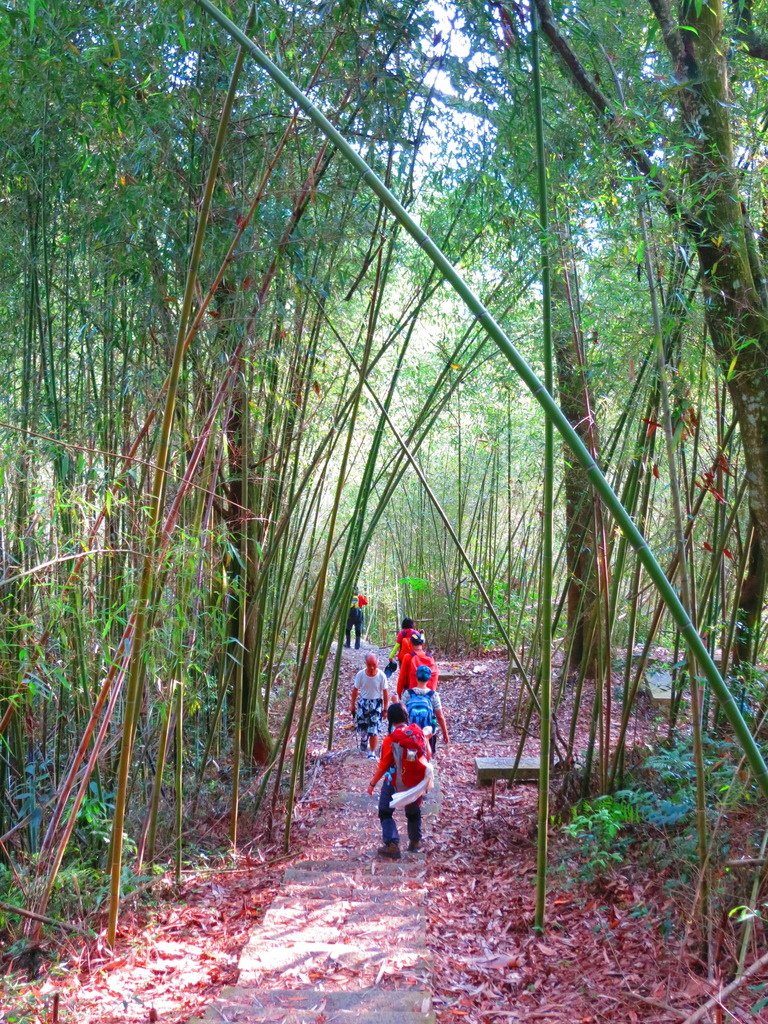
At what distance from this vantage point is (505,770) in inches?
196

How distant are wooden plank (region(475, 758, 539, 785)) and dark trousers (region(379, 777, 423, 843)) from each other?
3.03ft

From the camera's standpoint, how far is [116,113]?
10.8 ft

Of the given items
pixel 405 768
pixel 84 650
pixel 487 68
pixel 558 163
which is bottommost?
pixel 405 768

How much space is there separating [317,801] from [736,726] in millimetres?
3641

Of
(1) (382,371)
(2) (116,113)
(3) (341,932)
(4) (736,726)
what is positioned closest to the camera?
(4) (736,726)

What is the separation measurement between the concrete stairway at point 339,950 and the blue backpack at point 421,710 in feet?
2.74

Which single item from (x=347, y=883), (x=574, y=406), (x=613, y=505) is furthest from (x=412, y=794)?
(x=613, y=505)

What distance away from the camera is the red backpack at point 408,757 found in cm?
404

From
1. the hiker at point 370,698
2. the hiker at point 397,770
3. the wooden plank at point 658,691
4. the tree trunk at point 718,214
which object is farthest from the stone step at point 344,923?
the wooden plank at point 658,691

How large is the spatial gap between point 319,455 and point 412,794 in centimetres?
178

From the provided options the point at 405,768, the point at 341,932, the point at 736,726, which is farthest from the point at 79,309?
the point at 736,726

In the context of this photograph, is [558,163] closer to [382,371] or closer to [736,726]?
[736,726]

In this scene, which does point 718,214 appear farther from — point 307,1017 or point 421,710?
point 421,710

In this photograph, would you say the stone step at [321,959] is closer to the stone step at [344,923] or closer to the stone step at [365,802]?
the stone step at [344,923]
